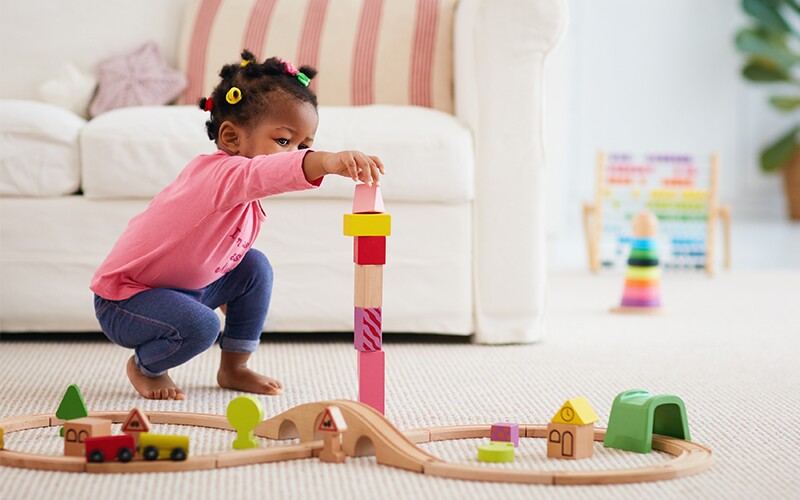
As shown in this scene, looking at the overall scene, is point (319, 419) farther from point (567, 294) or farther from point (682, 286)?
point (682, 286)

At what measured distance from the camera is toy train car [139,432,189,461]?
93cm

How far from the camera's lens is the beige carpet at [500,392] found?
903 millimetres

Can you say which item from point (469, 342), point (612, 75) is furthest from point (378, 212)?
point (612, 75)

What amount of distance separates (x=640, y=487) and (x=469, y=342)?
996 mm

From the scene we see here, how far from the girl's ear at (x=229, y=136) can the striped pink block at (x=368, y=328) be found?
1.10 ft

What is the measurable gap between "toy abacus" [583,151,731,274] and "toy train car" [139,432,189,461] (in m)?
2.70

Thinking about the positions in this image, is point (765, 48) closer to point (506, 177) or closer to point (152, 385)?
point (506, 177)

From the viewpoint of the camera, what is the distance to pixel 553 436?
40.2 inches

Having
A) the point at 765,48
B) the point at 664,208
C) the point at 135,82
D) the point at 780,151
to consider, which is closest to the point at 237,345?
the point at 135,82

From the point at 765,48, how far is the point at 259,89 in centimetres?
A: 400

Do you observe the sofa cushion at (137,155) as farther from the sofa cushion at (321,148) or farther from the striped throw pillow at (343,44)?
the striped throw pillow at (343,44)

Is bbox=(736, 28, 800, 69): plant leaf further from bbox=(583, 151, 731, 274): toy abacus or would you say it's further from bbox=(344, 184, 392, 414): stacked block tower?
bbox=(344, 184, 392, 414): stacked block tower

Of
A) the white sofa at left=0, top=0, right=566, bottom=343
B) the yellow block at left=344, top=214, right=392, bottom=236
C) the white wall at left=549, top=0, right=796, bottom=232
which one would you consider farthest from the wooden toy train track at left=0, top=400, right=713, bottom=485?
the white wall at left=549, top=0, right=796, bottom=232

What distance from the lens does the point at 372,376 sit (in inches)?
43.1
